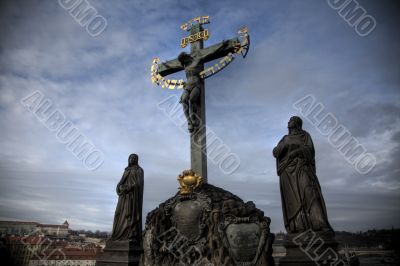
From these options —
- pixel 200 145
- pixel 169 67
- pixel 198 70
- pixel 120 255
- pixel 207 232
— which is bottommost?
pixel 120 255

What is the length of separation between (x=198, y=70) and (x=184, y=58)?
761mm

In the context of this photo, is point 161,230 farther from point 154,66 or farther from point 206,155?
point 154,66

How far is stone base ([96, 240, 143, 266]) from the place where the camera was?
8.22 m

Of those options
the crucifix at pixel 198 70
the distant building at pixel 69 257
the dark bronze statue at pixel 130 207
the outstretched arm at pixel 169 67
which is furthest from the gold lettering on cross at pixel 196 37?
the distant building at pixel 69 257

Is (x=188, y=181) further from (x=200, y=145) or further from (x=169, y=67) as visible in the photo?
(x=169, y=67)

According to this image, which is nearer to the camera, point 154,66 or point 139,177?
point 139,177

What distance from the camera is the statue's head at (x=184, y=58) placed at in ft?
37.2

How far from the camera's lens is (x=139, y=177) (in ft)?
30.7

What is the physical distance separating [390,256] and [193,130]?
6.75 meters

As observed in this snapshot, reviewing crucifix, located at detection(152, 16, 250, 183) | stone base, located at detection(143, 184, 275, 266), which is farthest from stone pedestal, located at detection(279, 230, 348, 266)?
crucifix, located at detection(152, 16, 250, 183)

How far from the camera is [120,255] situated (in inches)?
331

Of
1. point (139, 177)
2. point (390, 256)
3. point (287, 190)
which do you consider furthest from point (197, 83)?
point (390, 256)

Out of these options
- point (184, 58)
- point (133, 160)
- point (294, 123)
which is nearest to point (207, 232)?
point (133, 160)

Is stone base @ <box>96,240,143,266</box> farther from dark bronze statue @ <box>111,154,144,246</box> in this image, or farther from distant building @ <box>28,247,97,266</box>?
distant building @ <box>28,247,97,266</box>
